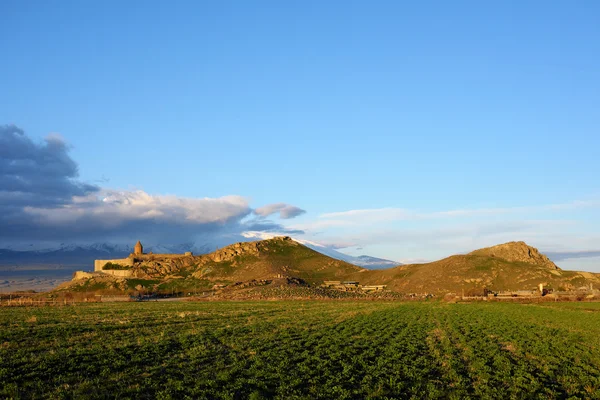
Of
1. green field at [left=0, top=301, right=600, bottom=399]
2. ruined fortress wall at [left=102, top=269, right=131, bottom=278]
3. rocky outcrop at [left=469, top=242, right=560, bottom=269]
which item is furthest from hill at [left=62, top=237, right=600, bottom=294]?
green field at [left=0, top=301, right=600, bottom=399]

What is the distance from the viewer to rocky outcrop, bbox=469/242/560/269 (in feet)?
549

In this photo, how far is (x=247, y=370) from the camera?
2233 centimetres

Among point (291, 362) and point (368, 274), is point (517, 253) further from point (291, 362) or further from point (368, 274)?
point (291, 362)

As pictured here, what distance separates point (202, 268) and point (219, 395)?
570 feet

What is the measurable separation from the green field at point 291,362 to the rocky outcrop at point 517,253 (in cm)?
13433

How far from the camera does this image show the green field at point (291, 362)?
19188 mm

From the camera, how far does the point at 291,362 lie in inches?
977

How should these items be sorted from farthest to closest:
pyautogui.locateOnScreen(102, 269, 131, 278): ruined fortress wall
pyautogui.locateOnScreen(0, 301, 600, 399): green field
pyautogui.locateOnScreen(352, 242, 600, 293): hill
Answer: pyautogui.locateOnScreen(102, 269, 131, 278): ruined fortress wall
pyautogui.locateOnScreen(352, 242, 600, 293): hill
pyautogui.locateOnScreen(0, 301, 600, 399): green field

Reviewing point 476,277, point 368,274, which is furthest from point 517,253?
point 368,274

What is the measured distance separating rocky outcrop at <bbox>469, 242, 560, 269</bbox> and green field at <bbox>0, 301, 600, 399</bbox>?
13433 centimetres

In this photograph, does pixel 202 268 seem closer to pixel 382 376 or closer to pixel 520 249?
pixel 520 249

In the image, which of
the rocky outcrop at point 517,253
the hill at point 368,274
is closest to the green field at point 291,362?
the hill at point 368,274

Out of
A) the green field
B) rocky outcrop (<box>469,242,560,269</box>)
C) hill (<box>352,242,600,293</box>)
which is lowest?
the green field

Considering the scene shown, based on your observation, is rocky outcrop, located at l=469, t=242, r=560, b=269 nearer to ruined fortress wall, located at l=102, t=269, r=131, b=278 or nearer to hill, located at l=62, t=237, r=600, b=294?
hill, located at l=62, t=237, r=600, b=294
